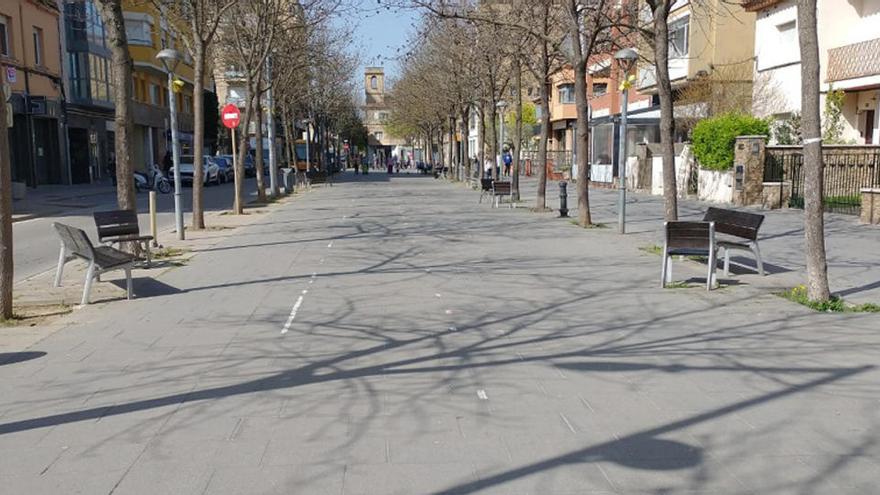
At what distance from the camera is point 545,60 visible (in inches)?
860

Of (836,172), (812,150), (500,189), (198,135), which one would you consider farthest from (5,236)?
(836,172)

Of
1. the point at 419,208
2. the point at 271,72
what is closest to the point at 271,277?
the point at 419,208

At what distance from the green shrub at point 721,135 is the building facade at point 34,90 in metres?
26.3

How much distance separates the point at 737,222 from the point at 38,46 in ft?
117

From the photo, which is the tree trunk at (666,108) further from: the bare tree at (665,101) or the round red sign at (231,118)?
the round red sign at (231,118)

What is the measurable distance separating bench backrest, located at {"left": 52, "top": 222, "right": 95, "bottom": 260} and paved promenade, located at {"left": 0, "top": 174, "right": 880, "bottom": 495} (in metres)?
0.70

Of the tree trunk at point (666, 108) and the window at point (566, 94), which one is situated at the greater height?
the window at point (566, 94)

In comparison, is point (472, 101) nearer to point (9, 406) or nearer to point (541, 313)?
point (541, 313)

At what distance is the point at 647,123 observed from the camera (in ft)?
120

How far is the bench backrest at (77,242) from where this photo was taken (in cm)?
941

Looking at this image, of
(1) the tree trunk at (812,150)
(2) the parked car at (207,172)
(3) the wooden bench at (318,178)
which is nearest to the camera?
(1) the tree trunk at (812,150)

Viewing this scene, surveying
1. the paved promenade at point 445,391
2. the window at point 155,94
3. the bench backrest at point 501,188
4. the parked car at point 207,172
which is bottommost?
the paved promenade at point 445,391

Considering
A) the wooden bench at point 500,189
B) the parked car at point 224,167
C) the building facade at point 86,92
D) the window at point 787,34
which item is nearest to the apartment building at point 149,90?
the building facade at point 86,92

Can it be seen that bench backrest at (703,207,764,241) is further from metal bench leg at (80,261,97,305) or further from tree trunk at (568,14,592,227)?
metal bench leg at (80,261,97,305)
